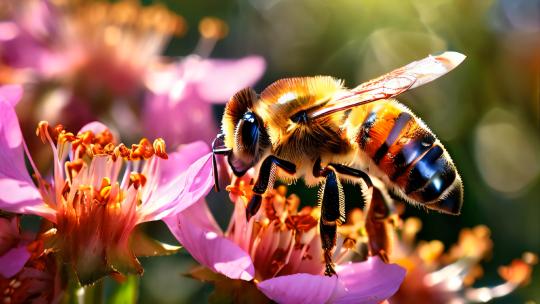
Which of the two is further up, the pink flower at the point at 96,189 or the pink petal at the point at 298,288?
the pink flower at the point at 96,189

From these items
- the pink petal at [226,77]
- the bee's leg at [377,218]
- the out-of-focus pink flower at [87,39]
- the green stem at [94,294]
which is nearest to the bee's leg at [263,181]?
the bee's leg at [377,218]

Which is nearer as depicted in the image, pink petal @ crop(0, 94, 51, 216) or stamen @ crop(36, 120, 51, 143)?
pink petal @ crop(0, 94, 51, 216)

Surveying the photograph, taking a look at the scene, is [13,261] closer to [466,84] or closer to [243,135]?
[243,135]

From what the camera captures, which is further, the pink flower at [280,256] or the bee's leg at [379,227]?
the bee's leg at [379,227]

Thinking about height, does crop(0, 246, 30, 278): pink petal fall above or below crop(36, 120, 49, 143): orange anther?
below

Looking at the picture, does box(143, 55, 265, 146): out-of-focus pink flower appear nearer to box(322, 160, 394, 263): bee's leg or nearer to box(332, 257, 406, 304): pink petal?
box(322, 160, 394, 263): bee's leg

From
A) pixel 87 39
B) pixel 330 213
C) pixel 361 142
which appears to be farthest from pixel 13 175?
pixel 87 39

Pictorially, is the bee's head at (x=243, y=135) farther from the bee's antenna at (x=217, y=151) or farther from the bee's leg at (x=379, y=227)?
the bee's leg at (x=379, y=227)

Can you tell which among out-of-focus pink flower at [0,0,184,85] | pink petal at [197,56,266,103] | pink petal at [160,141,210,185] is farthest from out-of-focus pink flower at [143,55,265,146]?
pink petal at [160,141,210,185]
